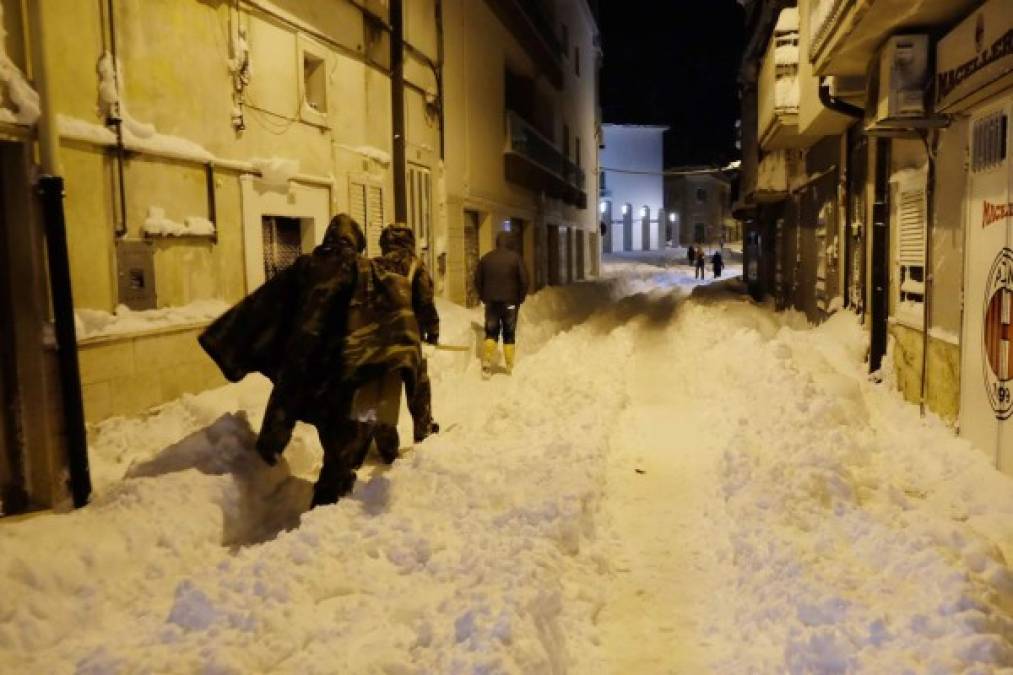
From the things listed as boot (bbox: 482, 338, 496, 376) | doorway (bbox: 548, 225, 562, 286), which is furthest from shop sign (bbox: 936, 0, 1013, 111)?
doorway (bbox: 548, 225, 562, 286)

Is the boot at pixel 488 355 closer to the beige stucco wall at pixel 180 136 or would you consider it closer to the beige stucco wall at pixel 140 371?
the beige stucco wall at pixel 180 136

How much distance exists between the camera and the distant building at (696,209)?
63741 millimetres

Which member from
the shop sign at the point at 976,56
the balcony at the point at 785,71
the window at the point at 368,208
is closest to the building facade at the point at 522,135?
the window at the point at 368,208

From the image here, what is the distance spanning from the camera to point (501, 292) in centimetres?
1091

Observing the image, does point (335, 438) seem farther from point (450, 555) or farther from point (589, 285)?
point (589, 285)

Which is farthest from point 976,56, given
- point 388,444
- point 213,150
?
point 213,150

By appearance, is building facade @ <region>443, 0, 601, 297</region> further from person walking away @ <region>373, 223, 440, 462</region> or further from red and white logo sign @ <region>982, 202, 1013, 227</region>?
red and white logo sign @ <region>982, 202, 1013, 227</region>

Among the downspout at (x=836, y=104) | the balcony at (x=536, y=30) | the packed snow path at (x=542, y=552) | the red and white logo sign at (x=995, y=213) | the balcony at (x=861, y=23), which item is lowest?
the packed snow path at (x=542, y=552)

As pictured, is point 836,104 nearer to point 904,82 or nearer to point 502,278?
point 904,82

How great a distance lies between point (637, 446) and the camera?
7340 mm

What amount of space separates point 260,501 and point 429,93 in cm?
977

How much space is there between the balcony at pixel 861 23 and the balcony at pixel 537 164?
32.3 feet

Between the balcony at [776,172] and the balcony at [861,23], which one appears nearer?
the balcony at [861,23]

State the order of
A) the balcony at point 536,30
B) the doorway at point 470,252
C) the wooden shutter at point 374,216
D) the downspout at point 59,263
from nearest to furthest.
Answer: the downspout at point 59,263 < the wooden shutter at point 374,216 < the doorway at point 470,252 < the balcony at point 536,30
